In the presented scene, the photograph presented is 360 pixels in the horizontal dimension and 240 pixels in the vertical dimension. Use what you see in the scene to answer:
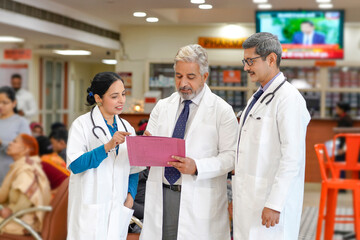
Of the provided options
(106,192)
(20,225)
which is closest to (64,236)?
(20,225)

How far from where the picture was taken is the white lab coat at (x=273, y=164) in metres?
2.46

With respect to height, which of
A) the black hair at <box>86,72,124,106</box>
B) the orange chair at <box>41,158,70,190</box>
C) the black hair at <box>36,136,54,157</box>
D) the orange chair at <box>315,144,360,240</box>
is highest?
the black hair at <box>86,72,124,106</box>

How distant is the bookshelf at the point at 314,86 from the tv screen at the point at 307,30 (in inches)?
75.3

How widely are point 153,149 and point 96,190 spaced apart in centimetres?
34

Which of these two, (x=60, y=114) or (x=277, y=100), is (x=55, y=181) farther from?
(x=60, y=114)

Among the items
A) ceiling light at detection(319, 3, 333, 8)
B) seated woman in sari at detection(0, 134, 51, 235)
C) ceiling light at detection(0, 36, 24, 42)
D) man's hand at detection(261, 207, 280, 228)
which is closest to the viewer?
man's hand at detection(261, 207, 280, 228)

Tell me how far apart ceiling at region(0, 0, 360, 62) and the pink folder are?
6.93 ft

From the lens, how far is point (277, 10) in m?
6.99

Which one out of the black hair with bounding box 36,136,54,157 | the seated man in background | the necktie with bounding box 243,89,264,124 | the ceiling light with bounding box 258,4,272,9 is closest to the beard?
the necktie with bounding box 243,89,264,124

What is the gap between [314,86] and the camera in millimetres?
10125

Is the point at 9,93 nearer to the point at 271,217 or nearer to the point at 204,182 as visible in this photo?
the point at 204,182

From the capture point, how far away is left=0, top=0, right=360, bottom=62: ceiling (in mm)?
4621

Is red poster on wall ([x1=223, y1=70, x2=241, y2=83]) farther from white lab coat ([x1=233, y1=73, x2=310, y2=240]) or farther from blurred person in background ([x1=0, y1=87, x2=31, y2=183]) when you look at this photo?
white lab coat ([x1=233, y1=73, x2=310, y2=240])

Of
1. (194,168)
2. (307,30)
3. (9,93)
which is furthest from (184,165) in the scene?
(307,30)
